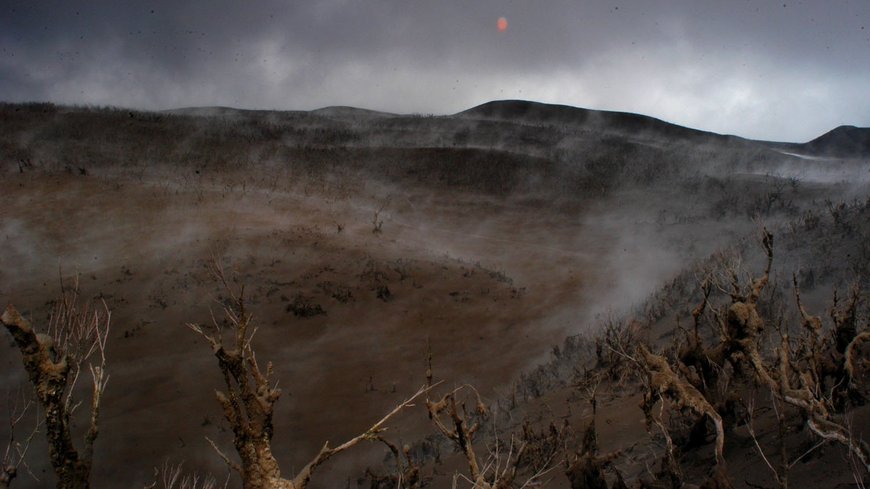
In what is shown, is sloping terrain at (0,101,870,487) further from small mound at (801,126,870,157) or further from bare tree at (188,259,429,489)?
small mound at (801,126,870,157)

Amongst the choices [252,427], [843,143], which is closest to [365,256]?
[252,427]

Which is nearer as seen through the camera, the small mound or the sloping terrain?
the sloping terrain

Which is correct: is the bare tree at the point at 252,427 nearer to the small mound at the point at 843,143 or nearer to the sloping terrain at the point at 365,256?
the sloping terrain at the point at 365,256

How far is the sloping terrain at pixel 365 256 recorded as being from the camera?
7582mm

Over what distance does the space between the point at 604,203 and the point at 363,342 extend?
1687cm

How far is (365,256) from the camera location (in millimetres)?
14352

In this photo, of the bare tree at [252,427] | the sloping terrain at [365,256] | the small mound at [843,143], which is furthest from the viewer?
the small mound at [843,143]

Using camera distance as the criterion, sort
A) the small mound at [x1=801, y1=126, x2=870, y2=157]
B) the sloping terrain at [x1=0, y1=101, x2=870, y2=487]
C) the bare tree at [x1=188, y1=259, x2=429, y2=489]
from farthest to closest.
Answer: the small mound at [x1=801, y1=126, x2=870, y2=157] < the sloping terrain at [x1=0, y1=101, x2=870, y2=487] < the bare tree at [x1=188, y1=259, x2=429, y2=489]

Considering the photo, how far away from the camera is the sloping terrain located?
7582 mm

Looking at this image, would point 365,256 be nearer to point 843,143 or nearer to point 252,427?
point 252,427

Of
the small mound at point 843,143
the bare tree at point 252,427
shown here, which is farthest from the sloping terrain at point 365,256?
the small mound at point 843,143

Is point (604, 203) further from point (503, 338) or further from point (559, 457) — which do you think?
point (559, 457)

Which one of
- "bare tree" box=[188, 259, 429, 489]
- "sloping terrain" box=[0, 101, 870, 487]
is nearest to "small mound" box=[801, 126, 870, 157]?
"sloping terrain" box=[0, 101, 870, 487]

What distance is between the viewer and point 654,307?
32.1 feet
